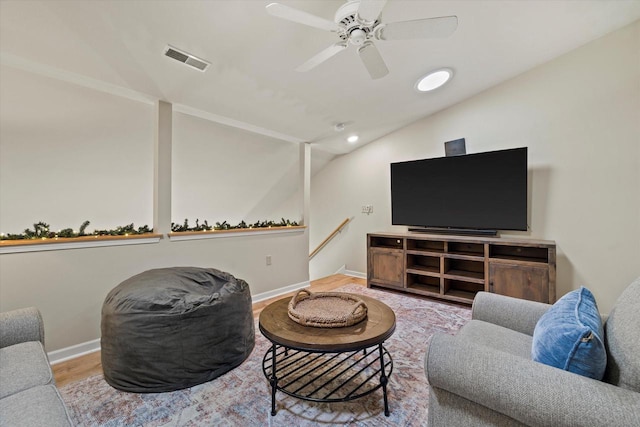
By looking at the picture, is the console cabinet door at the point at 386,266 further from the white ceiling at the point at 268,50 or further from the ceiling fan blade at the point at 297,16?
the ceiling fan blade at the point at 297,16

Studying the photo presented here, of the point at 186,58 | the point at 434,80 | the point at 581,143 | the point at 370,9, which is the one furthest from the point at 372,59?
the point at 581,143

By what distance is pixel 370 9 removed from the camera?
1.50 m

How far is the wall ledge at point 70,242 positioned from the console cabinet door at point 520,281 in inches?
141

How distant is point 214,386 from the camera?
181 centimetres

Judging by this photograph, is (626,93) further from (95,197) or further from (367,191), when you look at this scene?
(95,197)

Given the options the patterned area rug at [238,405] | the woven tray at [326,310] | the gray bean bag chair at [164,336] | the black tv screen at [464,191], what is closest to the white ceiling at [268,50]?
the black tv screen at [464,191]

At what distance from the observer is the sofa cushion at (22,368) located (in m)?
1.14

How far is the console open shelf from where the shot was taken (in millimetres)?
2879

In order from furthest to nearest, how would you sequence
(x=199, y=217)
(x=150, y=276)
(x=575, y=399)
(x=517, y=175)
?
(x=199, y=217)
(x=517, y=175)
(x=150, y=276)
(x=575, y=399)

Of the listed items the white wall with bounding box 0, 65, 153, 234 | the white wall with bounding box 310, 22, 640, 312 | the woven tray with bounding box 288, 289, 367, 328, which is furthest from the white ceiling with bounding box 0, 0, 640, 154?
the woven tray with bounding box 288, 289, 367, 328

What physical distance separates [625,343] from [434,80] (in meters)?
3.00

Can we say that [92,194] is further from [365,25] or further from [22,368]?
[365,25]

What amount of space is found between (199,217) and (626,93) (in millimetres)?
5259

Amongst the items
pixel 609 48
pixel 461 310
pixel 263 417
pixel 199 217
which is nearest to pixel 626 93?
pixel 609 48
